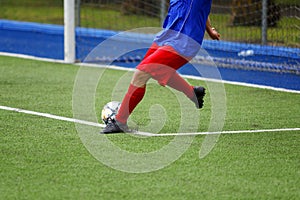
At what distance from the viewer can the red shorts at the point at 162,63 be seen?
21.5 ft

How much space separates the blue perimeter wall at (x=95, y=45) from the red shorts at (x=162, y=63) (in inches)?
142

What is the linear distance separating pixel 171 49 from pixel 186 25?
0.76ft

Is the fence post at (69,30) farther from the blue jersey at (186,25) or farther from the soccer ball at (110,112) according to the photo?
the blue jersey at (186,25)

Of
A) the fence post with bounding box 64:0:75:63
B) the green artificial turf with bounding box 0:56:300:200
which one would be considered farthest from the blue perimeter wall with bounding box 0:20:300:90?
the green artificial turf with bounding box 0:56:300:200

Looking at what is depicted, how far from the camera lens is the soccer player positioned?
258 inches

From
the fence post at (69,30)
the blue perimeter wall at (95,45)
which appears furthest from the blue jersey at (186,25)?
the fence post at (69,30)

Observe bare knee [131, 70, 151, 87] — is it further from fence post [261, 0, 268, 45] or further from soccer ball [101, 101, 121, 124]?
fence post [261, 0, 268, 45]

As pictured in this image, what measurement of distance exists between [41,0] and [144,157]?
12.7 m

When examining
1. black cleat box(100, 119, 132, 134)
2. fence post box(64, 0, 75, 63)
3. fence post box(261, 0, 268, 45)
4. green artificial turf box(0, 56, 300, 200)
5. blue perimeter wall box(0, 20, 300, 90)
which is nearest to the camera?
green artificial turf box(0, 56, 300, 200)

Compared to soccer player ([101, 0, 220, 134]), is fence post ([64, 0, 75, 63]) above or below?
below

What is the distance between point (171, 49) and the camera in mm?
6582

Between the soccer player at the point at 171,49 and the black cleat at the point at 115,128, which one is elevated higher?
the soccer player at the point at 171,49

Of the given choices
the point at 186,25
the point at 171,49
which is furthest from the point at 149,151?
the point at 186,25

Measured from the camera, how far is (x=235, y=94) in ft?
30.2
